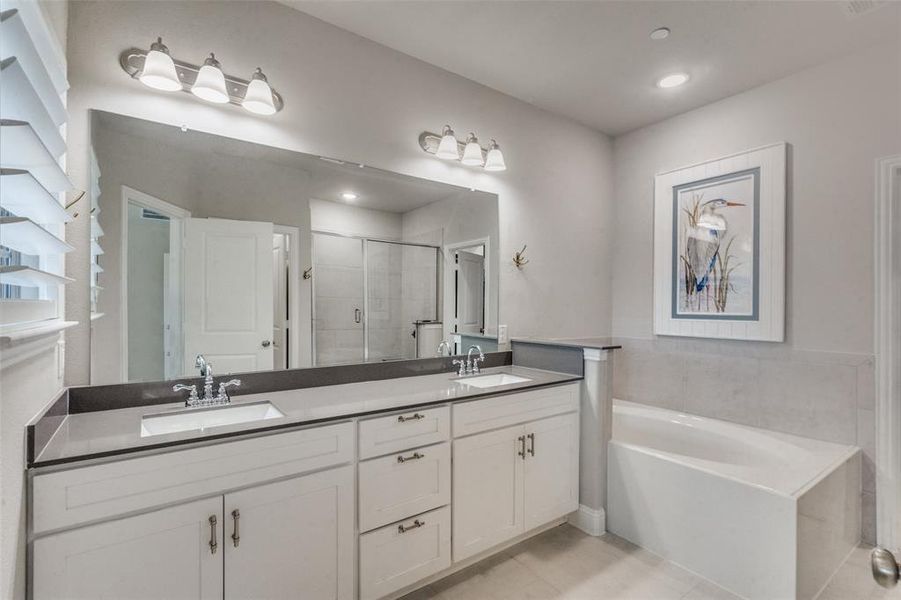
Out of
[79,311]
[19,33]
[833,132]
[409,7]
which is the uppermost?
[409,7]

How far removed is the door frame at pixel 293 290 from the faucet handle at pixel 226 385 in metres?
0.27

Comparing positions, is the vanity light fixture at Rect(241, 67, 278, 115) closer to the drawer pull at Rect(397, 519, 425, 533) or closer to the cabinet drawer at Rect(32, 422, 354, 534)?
the cabinet drawer at Rect(32, 422, 354, 534)

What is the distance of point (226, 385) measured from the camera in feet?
5.77

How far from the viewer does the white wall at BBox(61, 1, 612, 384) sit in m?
1.63

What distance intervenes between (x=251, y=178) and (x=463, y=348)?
1516 mm

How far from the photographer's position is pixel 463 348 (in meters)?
2.68

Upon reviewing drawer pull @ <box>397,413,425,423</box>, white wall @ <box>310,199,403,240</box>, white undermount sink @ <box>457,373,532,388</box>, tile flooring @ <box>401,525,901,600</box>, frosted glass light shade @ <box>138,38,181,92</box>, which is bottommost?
tile flooring @ <box>401,525,901,600</box>

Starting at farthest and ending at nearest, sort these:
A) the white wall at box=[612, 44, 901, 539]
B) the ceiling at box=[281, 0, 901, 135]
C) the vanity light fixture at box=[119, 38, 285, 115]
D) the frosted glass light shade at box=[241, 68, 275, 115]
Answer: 1. the white wall at box=[612, 44, 901, 539]
2. the ceiling at box=[281, 0, 901, 135]
3. the frosted glass light shade at box=[241, 68, 275, 115]
4. the vanity light fixture at box=[119, 38, 285, 115]

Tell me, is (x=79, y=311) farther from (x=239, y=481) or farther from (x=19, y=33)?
(x=19, y=33)

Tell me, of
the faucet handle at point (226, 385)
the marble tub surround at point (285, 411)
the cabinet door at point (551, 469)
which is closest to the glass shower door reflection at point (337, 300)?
the marble tub surround at point (285, 411)

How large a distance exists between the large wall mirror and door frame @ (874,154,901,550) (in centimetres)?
218

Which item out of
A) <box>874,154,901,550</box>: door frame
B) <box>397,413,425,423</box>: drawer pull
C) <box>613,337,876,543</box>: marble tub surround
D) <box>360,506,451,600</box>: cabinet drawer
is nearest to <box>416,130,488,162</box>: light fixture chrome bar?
<box>397,413,425,423</box>: drawer pull

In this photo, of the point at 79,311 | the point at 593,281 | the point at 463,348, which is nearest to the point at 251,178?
the point at 79,311

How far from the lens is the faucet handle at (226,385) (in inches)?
67.9
